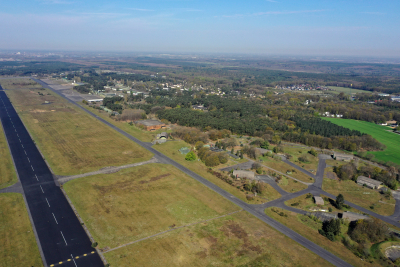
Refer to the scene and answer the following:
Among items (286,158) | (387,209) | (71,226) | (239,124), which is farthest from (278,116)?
(71,226)

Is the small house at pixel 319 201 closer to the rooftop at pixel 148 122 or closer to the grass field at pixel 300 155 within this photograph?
the grass field at pixel 300 155

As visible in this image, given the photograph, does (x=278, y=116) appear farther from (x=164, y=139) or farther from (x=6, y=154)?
(x=6, y=154)

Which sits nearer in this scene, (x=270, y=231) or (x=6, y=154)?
(x=270, y=231)

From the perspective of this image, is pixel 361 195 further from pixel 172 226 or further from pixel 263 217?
pixel 172 226

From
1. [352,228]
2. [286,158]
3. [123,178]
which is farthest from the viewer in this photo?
[286,158]

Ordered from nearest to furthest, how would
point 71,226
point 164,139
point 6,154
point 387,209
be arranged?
point 71,226 < point 387,209 < point 6,154 < point 164,139
